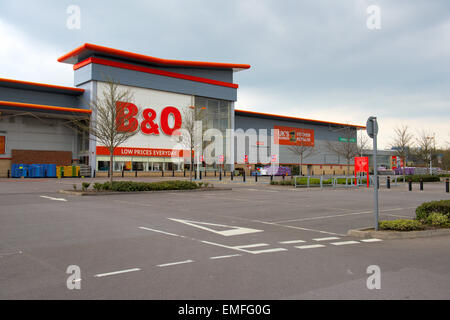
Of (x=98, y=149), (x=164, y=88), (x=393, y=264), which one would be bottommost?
(x=393, y=264)

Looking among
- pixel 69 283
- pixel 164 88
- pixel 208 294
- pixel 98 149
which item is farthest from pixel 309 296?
pixel 164 88

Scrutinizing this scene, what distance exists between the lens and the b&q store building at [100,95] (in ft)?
143

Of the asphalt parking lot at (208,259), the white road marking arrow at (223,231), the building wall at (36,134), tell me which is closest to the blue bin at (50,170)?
the building wall at (36,134)

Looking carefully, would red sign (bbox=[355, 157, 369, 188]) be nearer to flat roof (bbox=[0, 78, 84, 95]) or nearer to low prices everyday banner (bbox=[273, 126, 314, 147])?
flat roof (bbox=[0, 78, 84, 95])

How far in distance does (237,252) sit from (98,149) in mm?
40728

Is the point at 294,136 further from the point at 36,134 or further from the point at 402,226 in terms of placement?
the point at 402,226

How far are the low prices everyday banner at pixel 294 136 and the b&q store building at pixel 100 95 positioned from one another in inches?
579

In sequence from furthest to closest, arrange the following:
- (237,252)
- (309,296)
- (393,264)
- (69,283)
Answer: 1. (237,252)
2. (393,264)
3. (69,283)
4. (309,296)

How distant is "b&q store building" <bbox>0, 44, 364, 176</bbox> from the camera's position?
4347cm

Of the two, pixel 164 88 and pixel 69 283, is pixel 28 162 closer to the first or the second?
pixel 164 88

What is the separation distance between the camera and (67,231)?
959cm

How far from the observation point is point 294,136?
73438 millimetres

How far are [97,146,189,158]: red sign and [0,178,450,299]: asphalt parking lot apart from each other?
34301 mm

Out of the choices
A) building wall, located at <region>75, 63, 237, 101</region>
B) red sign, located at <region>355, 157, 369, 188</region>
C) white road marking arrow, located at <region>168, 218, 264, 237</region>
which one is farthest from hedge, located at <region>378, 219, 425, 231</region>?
building wall, located at <region>75, 63, 237, 101</region>
